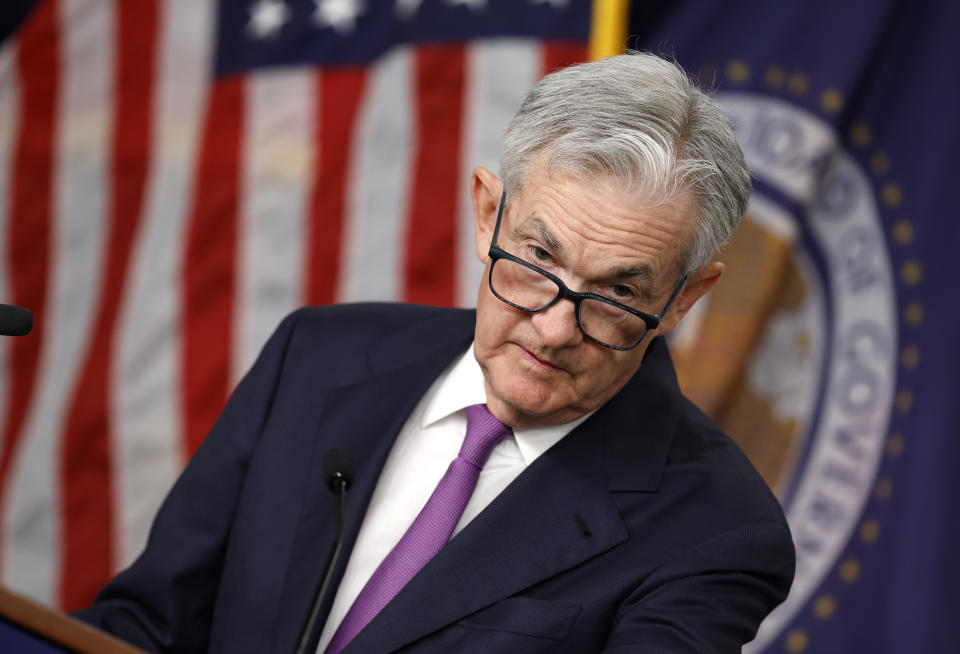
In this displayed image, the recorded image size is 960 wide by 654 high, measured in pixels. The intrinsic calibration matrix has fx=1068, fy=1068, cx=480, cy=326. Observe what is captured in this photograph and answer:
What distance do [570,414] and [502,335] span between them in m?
0.16

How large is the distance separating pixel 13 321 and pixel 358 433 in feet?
1.66

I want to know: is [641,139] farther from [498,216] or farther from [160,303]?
[160,303]

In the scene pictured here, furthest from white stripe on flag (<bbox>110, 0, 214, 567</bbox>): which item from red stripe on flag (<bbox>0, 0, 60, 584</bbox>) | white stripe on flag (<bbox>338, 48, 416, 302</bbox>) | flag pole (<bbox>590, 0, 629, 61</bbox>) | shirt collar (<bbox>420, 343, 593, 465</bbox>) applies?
shirt collar (<bbox>420, 343, 593, 465</bbox>)

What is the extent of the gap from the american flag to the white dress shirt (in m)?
1.81

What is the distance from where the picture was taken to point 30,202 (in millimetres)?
3537

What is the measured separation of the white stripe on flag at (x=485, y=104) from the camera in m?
3.25

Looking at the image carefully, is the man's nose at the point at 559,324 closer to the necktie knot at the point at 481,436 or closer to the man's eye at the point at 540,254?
the man's eye at the point at 540,254

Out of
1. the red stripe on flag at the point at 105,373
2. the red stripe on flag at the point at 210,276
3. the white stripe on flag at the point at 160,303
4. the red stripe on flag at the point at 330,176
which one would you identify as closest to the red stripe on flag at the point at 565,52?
the red stripe on flag at the point at 330,176

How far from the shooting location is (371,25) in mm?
3402

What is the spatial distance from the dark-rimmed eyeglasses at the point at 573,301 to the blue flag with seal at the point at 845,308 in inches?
73.5

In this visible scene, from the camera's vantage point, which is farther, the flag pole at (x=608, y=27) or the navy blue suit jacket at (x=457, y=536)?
the flag pole at (x=608, y=27)

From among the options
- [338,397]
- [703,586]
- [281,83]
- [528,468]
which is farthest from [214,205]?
[703,586]

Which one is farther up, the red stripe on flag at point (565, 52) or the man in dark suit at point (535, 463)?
the red stripe on flag at point (565, 52)

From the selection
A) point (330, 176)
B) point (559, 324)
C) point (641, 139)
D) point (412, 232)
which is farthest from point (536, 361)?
point (330, 176)
